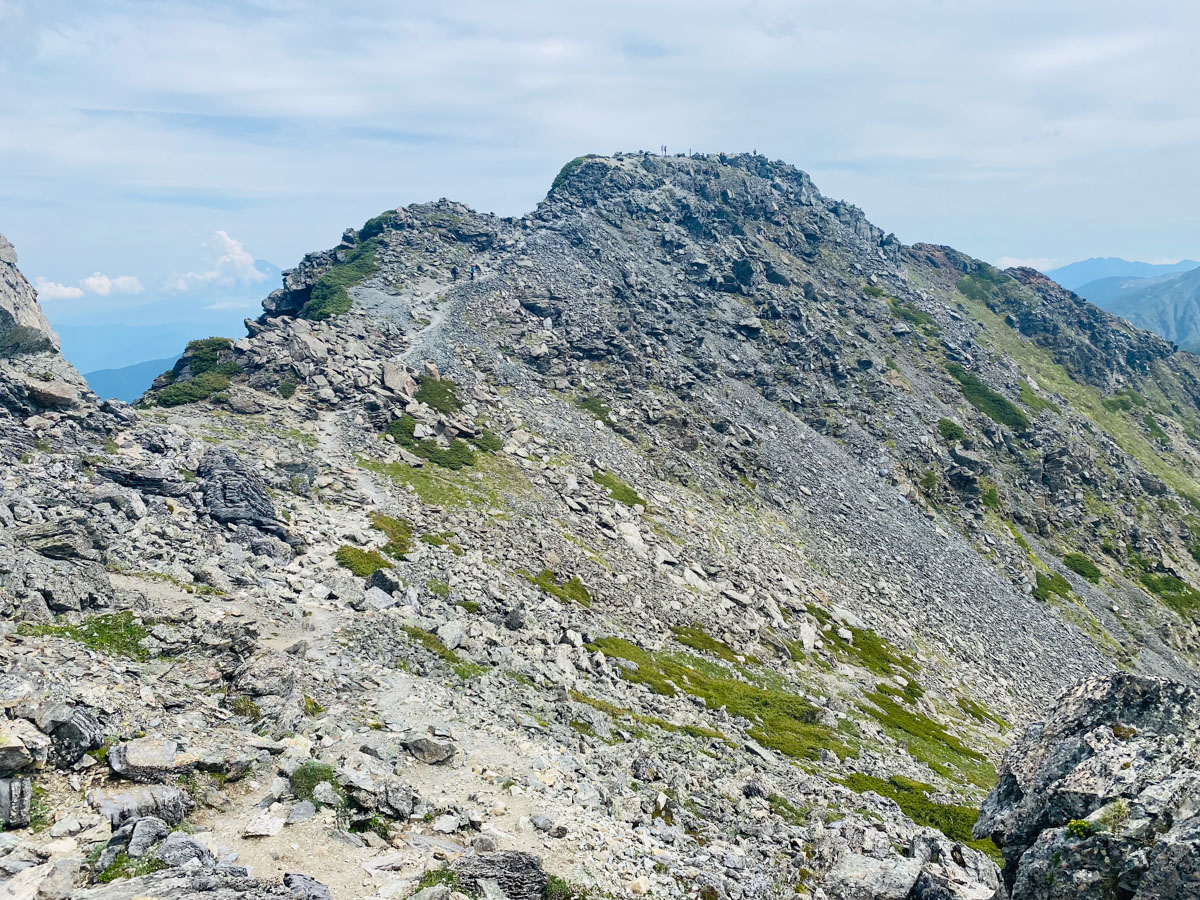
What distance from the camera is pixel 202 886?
13773 millimetres

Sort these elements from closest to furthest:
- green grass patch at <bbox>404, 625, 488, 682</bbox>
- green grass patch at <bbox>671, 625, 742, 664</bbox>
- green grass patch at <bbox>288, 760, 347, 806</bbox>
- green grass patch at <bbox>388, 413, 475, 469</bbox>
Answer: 1. green grass patch at <bbox>288, 760, 347, 806</bbox>
2. green grass patch at <bbox>404, 625, 488, 682</bbox>
3. green grass patch at <bbox>671, 625, 742, 664</bbox>
4. green grass patch at <bbox>388, 413, 475, 469</bbox>

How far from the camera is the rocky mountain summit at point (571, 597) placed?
16.8 metres

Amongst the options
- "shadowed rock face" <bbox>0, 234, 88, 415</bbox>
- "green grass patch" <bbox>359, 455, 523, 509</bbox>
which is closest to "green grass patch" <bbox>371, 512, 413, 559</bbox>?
"green grass patch" <bbox>359, 455, 523, 509</bbox>

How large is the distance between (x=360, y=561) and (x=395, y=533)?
585cm

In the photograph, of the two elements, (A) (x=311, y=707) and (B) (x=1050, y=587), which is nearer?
(A) (x=311, y=707)

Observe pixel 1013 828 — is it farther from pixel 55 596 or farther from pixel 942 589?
pixel 942 589

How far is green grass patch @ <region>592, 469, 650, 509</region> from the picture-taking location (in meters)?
67.4

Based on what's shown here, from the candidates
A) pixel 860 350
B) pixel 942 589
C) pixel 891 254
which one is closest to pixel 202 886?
pixel 942 589

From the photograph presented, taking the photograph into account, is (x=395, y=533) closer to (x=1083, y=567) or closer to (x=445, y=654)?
(x=445, y=654)

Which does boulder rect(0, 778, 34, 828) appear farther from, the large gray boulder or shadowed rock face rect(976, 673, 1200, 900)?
the large gray boulder

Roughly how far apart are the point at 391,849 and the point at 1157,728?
18.6 m

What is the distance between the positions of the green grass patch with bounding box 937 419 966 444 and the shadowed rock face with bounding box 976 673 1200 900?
10075 centimetres

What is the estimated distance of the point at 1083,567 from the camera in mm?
97875

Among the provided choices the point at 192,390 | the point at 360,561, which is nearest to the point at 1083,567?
the point at 360,561
